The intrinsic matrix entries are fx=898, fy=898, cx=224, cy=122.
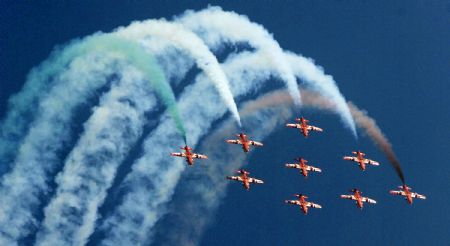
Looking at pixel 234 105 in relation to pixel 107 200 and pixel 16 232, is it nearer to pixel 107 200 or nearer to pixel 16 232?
pixel 107 200

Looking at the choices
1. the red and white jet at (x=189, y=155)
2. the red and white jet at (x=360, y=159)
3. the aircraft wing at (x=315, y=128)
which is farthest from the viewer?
the red and white jet at (x=360, y=159)

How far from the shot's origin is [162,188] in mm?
114250

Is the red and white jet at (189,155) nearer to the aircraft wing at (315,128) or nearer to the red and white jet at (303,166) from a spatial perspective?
the red and white jet at (303,166)

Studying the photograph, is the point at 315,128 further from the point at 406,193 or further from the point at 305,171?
the point at 406,193

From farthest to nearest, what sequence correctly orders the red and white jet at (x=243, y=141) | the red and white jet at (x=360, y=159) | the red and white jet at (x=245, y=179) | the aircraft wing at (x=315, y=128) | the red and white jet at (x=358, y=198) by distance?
the red and white jet at (x=358, y=198)
the red and white jet at (x=360, y=159)
the aircraft wing at (x=315, y=128)
the red and white jet at (x=245, y=179)
the red and white jet at (x=243, y=141)

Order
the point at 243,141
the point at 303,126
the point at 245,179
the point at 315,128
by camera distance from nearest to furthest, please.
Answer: the point at 243,141, the point at 245,179, the point at 303,126, the point at 315,128

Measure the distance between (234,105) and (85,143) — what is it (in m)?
18.6

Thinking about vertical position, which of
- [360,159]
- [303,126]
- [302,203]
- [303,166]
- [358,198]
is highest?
[303,126]

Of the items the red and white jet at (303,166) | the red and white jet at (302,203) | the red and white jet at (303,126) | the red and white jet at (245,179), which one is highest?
the red and white jet at (303,126)

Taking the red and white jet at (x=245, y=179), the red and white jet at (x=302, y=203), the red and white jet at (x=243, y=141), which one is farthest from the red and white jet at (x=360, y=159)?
the red and white jet at (x=243, y=141)

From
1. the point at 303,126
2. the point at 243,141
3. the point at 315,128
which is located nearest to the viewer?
the point at 243,141

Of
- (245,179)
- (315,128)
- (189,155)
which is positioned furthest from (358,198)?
(189,155)

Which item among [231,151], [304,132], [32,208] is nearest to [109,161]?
[32,208]

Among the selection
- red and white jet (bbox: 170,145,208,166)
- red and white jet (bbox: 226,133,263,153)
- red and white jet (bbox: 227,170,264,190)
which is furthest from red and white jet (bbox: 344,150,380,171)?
red and white jet (bbox: 170,145,208,166)
